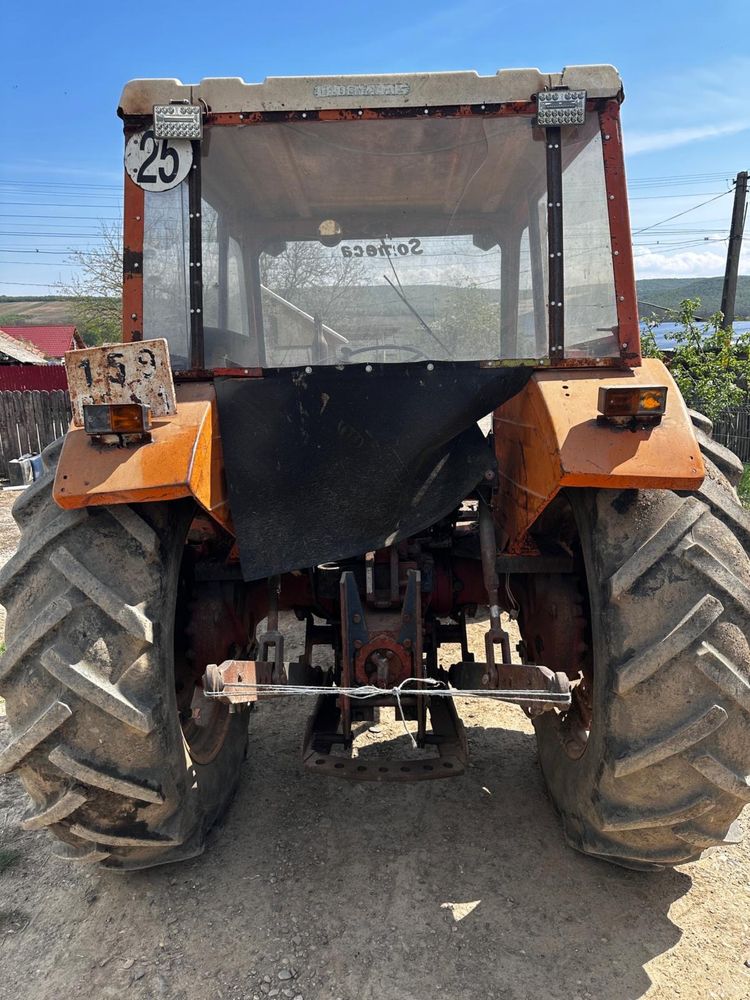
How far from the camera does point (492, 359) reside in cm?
279

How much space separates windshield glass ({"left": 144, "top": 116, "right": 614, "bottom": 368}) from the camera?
2658 mm

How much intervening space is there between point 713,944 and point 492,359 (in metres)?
2.14

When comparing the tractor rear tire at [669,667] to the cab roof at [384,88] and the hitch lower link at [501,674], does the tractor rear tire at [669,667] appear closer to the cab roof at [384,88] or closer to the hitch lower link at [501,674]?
the hitch lower link at [501,674]

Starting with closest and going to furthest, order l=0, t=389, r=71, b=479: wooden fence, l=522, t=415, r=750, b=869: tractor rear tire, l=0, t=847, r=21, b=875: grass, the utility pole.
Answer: l=522, t=415, r=750, b=869: tractor rear tire → l=0, t=847, r=21, b=875: grass → l=0, t=389, r=71, b=479: wooden fence → the utility pole

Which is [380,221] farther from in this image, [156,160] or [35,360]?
[35,360]

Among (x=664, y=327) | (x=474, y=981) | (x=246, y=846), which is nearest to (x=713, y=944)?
(x=474, y=981)

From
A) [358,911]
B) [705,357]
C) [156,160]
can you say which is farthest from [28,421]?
[358,911]

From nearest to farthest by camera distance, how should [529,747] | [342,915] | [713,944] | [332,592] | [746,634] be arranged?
[746,634]
[713,944]
[342,915]
[332,592]
[529,747]

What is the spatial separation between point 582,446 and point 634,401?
0.65ft

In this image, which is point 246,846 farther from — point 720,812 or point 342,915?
point 720,812

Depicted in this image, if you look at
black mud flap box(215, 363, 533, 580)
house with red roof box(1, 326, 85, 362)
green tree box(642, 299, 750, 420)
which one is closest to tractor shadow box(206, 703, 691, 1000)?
black mud flap box(215, 363, 533, 580)

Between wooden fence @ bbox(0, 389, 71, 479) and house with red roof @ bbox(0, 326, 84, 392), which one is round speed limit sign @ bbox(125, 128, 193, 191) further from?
wooden fence @ bbox(0, 389, 71, 479)

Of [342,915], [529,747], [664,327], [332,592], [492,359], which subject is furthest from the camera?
[664,327]

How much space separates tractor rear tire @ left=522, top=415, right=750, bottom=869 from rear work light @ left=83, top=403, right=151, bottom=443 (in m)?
1.43
